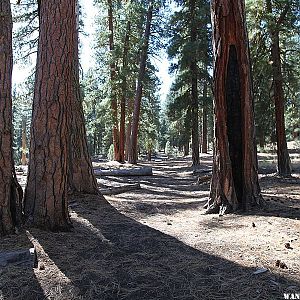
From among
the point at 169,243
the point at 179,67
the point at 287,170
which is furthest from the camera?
the point at 179,67

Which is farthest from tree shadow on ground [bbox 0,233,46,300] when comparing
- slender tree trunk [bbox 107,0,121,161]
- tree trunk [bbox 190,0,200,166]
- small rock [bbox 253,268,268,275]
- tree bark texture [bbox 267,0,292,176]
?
slender tree trunk [bbox 107,0,121,161]

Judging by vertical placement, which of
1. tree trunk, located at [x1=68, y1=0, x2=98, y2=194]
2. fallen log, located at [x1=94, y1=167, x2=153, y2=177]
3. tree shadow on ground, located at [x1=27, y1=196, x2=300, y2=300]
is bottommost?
tree shadow on ground, located at [x1=27, y1=196, x2=300, y2=300]

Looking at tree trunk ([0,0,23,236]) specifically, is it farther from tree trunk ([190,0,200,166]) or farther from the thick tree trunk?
tree trunk ([190,0,200,166])

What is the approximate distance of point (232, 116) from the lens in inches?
267

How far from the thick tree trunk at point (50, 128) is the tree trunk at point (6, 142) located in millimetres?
296

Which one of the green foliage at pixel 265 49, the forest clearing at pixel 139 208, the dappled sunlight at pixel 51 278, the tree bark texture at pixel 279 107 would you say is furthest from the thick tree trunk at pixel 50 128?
the tree bark texture at pixel 279 107

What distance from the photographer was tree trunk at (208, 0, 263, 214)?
6.56m

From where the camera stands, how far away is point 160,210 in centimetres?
743

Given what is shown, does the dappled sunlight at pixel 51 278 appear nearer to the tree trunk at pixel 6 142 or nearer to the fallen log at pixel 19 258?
the fallen log at pixel 19 258

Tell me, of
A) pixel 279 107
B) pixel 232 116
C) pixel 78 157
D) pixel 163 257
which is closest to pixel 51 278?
pixel 163 257

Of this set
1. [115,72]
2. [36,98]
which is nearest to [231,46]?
[36,98]

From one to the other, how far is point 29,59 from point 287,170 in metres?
10.8

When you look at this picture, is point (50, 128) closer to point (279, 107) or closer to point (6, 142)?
point (6, 142)

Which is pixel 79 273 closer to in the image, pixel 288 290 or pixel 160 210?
pixel 288 290
